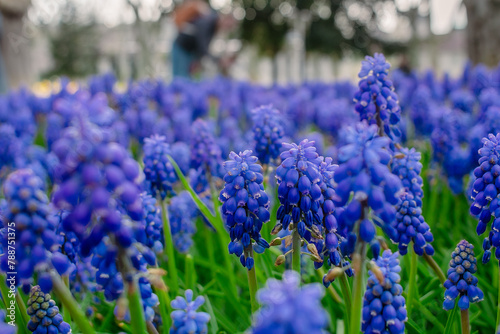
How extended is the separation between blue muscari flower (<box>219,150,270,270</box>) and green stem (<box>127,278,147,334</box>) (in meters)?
0.59

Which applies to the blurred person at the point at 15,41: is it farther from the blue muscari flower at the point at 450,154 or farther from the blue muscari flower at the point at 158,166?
the blue muscari flower at the point at 450,154

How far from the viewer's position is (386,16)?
125 ft

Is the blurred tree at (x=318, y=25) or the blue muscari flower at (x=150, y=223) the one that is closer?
the blue muscari flower at (x=150, y=223)

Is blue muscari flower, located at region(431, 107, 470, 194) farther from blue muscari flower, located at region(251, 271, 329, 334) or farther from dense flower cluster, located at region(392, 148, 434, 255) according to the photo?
blue muscari flower, located at region(251, 271, 329, 334)

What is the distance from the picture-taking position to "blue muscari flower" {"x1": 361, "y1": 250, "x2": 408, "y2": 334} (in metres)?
1.73

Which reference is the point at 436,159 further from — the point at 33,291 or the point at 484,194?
the point at 33,291

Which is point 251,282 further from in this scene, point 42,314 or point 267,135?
point 267,135

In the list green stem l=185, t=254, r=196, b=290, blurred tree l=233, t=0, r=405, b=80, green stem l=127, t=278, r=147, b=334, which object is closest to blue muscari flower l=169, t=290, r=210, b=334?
green stem l=127, t=278, r=147, b=334

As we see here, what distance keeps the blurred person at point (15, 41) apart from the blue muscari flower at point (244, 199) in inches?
526

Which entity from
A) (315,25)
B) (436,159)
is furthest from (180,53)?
(315,25)

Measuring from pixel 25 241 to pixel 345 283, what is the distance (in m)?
1.32

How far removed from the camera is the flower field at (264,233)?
1.30 m

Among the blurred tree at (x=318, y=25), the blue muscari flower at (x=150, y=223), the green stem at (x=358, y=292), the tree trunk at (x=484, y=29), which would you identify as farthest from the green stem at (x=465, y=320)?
the blurred tree at (x=318, y=25)

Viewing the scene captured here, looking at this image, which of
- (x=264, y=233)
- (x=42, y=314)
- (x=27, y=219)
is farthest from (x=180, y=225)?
(x=27, y=219)
